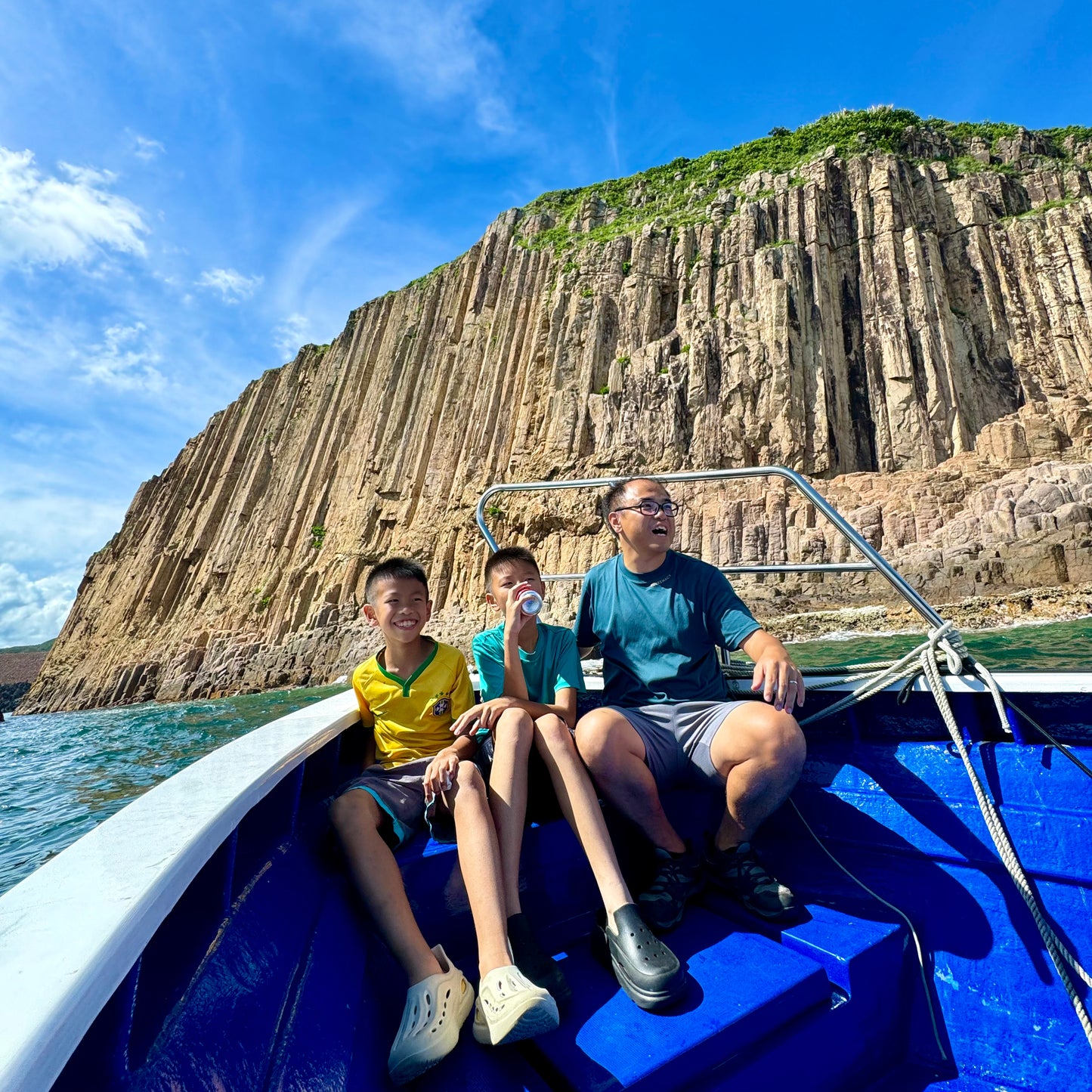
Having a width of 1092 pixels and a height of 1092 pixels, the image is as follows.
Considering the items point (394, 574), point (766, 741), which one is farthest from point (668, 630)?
point (394, 574)

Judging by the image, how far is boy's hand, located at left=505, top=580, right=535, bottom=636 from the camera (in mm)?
1970

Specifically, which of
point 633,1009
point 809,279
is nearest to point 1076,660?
point 633,1009

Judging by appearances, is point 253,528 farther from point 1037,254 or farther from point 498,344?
point 1037,254

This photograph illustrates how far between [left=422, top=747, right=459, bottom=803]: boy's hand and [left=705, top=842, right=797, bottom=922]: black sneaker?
2.45 ft

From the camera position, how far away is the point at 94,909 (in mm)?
761

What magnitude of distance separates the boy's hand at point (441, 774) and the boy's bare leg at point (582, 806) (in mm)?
236

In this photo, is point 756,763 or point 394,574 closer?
point 756,763

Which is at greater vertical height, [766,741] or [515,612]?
[515,612]

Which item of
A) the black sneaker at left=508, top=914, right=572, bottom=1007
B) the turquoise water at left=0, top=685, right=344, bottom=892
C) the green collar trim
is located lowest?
the turquoise water at left=0, top=685, right=344, bottom=892

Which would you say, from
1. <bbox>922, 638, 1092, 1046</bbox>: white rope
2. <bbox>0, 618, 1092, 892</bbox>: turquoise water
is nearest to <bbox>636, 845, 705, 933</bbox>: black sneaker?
<bbox>922, 638, 1092, 1046</bbox>: white rope

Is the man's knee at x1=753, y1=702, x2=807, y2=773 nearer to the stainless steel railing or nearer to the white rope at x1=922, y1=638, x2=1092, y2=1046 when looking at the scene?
the white rope at x1=922, y1=638, x2=1092, y2=1046

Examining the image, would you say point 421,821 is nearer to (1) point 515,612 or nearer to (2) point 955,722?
(1) point 515,612

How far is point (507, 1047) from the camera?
1267mm

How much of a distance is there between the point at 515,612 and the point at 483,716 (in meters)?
0.32
